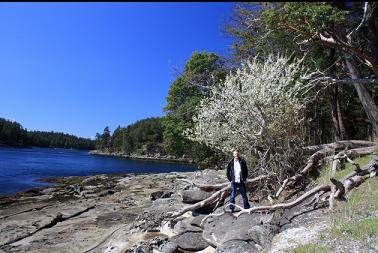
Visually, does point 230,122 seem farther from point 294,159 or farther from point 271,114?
point 294,159

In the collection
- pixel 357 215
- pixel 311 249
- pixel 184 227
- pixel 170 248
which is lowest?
pixel 170 248

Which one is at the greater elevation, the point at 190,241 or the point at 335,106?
the point at 335,106

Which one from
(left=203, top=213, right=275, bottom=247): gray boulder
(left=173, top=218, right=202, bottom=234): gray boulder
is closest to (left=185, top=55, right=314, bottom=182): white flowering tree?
(left=203, top=213, right=275, bottom=247): gray boulder

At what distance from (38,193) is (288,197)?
2320cm

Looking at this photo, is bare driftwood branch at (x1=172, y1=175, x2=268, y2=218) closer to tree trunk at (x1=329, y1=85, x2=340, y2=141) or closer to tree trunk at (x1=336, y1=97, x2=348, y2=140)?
tree trunk at (x1=336, y1=97, x2=348, y2=140)

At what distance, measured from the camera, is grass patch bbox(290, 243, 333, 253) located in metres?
7.61

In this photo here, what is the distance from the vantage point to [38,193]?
30.4 meters

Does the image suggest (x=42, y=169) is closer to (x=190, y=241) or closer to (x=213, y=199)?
(x=213, y=199)

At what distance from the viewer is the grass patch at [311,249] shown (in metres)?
7.61

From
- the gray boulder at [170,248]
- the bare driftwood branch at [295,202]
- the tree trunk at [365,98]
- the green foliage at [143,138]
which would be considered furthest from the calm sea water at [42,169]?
the green foliage at [143,138]

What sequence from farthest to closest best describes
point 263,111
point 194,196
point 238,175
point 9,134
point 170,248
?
point 9,134 < point 194,196 < point 263,111 < point 238,175 < point 170,248

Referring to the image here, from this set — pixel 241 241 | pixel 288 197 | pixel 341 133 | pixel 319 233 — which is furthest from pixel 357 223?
pixel 341 133

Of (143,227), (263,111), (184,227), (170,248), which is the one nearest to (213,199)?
(184,227)

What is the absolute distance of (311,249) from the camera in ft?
25.5
